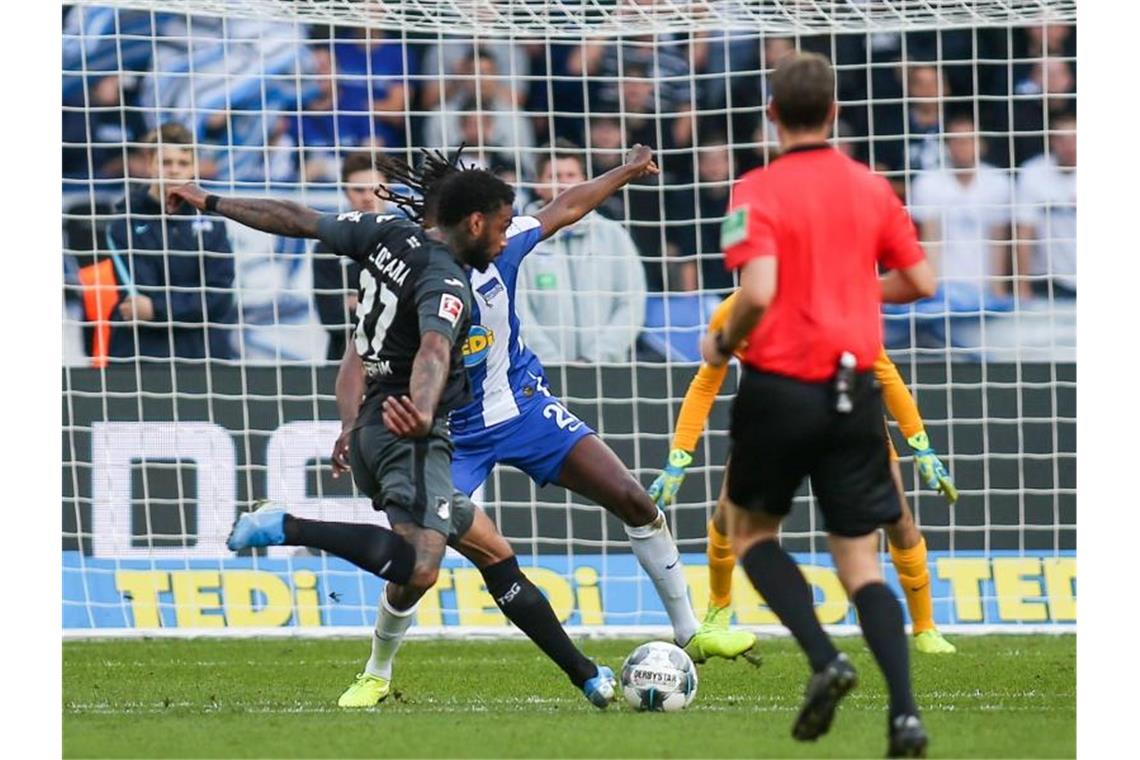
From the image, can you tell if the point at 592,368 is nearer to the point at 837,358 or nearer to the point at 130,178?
the point at 130,178

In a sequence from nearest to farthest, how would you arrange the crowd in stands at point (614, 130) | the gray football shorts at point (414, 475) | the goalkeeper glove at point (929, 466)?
the gray football shorts at point (414, 475) → the goalkeeper glove at point (929, 466) → the crowd in stands at point (614, 130)

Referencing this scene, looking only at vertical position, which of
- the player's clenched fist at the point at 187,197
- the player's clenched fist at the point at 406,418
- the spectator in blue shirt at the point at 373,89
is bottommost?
the player's clenched fist at the point at 406,418

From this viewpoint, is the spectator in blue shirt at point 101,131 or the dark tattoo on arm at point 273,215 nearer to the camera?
the dark tattoo on arm at point 273,215

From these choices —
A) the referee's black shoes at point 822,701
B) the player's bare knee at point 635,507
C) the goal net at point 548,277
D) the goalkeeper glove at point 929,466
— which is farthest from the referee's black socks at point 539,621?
the goal net at point 548,277

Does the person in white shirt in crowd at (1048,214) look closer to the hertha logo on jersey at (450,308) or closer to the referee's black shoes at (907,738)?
the hertha logo on jersey at (450,308)

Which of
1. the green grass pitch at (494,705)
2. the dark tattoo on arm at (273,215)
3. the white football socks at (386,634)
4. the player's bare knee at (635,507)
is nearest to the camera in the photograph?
the green grass pitch at (494,705)

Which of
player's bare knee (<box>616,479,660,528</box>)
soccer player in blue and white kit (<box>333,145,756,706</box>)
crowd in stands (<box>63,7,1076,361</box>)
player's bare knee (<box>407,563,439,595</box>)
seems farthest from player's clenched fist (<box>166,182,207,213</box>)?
crowd in stands (<box>63,7,1076,361</box>)

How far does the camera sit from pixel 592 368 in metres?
11.9

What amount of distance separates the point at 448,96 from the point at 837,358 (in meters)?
7.36

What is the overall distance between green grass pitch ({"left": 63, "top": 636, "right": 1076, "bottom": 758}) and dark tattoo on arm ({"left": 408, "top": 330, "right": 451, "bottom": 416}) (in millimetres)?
1140

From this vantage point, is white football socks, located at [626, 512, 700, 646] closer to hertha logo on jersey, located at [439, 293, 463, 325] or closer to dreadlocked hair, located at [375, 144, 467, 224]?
dreadlocked hair, located at [375, 144, 467, 224]

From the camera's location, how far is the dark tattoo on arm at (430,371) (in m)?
6.58
